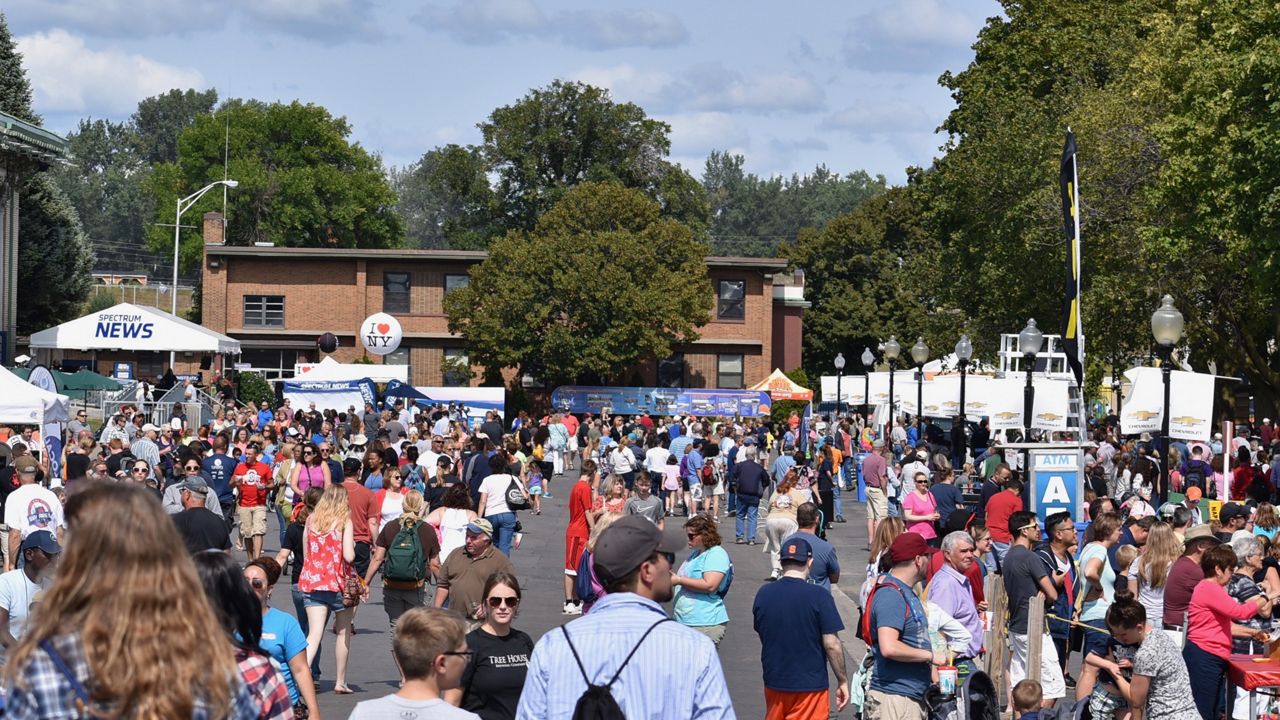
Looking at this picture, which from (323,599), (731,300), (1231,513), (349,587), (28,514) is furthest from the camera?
(731,300)

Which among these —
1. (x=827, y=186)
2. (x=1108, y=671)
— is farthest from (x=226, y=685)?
(x=827, y=186)

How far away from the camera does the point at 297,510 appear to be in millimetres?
15070

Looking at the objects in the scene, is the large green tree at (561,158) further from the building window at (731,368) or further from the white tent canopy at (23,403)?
the white tent canopy at (23,403)

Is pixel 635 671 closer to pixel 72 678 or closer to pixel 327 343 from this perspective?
pixel 72 678

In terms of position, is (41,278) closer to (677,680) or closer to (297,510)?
(297,510)

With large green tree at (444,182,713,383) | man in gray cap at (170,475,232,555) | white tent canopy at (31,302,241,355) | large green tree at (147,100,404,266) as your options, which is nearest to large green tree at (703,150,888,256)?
large green tree at (147,100,404,266)

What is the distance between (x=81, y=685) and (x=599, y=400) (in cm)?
5711

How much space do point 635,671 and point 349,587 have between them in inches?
315

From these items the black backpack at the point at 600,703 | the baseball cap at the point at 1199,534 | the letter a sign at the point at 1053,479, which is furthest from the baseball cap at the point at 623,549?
the letter a sign at the point at 1053,479

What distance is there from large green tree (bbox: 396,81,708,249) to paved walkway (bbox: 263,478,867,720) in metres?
50.2

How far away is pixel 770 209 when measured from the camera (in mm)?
172125

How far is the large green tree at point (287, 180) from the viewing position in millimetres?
89625

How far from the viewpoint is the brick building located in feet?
221

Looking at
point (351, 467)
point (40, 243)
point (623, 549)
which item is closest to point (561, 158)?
point (40, 243)
